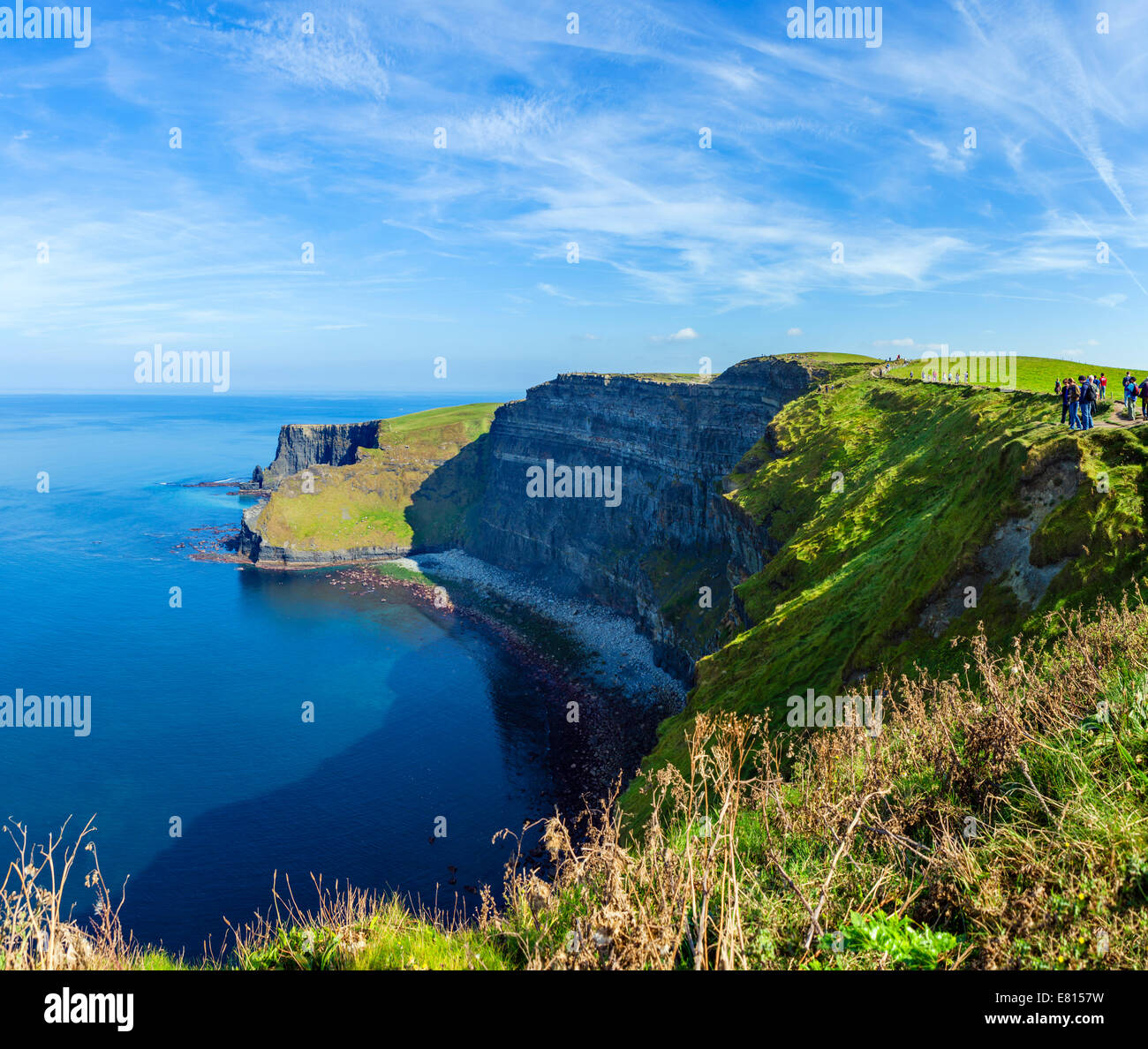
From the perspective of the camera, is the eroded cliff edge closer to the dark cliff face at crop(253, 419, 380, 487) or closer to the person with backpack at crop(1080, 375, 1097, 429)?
the dark cliff face at crop(253, 419, 380, 487)

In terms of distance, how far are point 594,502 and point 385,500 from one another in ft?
170

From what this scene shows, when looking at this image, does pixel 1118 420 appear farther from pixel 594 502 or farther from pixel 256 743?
pixel 594 502

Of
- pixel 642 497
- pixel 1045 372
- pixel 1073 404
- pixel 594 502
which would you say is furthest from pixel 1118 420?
pixel 594 502

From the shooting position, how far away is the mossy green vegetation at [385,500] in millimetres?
131125

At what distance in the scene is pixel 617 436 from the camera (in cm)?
11194

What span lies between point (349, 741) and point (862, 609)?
165ft

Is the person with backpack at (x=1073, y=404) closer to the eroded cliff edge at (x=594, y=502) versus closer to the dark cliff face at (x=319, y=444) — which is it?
the eroded cliff edge at (x=594, y=502)

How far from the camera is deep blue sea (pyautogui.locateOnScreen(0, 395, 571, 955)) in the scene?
149 ft

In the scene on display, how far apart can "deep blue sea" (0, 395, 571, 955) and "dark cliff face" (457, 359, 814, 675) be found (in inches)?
854

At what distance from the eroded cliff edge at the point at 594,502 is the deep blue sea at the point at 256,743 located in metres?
20.1

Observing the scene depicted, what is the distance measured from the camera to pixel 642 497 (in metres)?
104

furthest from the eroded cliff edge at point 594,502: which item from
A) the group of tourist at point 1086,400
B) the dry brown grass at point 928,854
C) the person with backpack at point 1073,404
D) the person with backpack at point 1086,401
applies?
the dry brown grass at point 928,854

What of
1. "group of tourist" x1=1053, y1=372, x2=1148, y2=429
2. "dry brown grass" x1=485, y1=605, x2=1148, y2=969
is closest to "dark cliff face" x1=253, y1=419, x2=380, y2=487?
"group of tourist" x1=1053, y1=372, x2=1148, y2=429
